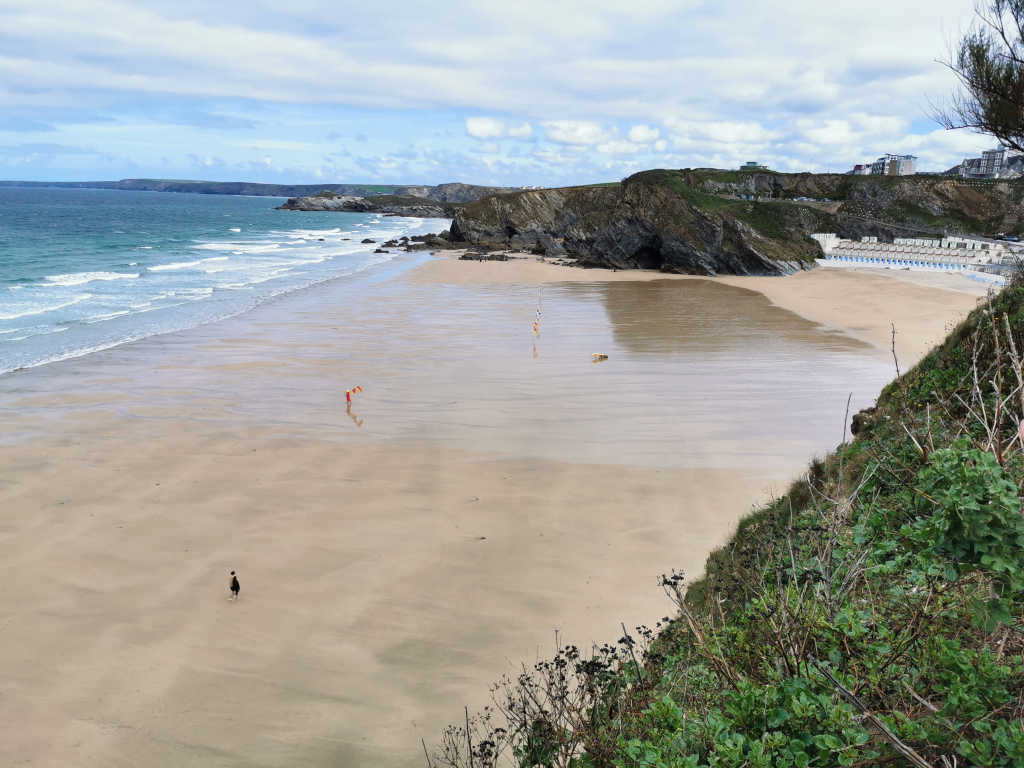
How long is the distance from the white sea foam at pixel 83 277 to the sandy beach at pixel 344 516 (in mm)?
23516

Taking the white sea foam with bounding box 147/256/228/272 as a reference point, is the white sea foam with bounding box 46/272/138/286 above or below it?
below

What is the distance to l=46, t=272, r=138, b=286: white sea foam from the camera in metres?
45.2

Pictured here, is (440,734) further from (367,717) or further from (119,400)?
(119,400)

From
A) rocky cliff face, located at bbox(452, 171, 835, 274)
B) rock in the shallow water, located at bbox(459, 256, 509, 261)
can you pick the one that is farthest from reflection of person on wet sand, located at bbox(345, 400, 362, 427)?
rock in the shallow water, located at bbox(459, 256, 509, 261)

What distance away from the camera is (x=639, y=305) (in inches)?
1534

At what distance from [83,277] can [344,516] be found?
150 feet

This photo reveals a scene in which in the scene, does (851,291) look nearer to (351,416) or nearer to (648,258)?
(648,258)

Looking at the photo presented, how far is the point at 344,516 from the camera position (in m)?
12.6

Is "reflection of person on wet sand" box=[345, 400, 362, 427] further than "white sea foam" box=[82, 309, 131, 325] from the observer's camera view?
No

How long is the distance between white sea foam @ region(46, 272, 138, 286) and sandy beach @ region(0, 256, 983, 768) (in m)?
23.5

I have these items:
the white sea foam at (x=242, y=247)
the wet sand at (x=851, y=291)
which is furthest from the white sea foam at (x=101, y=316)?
the white sea foam at (x=242, y=247)

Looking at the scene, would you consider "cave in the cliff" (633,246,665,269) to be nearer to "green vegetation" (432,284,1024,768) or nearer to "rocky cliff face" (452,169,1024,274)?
"rocky cliff face" (452,169,1024,274)

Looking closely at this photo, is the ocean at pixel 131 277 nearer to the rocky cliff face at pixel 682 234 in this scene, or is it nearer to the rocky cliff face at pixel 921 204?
the rocky cliff face at pixel 682 234

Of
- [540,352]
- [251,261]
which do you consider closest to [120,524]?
[540,352]
